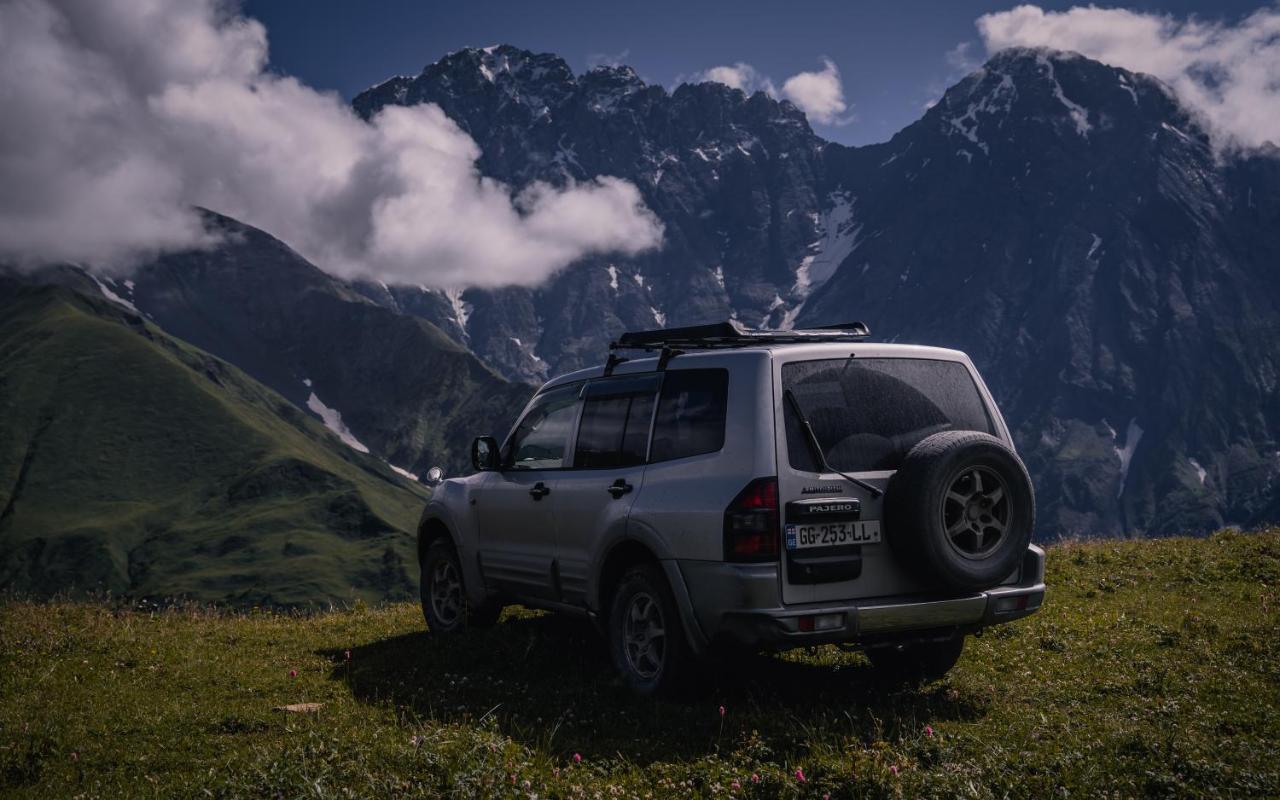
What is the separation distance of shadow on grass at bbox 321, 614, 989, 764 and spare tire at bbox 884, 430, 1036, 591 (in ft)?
3.83

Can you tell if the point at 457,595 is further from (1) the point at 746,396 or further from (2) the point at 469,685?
(1) the point at 746,396

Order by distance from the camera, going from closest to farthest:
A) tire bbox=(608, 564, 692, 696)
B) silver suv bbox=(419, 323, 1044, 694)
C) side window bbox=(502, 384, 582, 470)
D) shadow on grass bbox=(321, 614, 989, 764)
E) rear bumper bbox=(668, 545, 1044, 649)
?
shadow on grass bbox=(321, 614, 989, 764) < rear bumper bbox=(668, 545, 1044, 649) < silver suv bbox=(419, 323, 1044, 694) < tire bbox=(608, 564, 692, 696) < side window bbox=(502, 384, 582, 470)

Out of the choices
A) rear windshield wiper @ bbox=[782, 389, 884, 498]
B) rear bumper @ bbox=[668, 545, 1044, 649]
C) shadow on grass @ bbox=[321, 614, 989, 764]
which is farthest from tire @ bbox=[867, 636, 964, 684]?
rear windshield wiper @ bbox=[782, 389, 884, 498]

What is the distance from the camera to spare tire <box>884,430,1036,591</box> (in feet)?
24.0

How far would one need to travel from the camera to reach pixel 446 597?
11938mm

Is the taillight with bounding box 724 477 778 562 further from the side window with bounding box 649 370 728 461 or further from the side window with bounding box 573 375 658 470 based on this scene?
the side window with bounding box 573 375 658 470

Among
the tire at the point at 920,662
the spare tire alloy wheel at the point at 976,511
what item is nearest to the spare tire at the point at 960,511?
the spare tire alloy wheel at the point at 976,511

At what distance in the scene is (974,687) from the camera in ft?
A: 27.6

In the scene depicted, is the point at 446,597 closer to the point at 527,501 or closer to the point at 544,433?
the point at 527,501

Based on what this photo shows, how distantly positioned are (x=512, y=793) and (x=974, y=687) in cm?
451

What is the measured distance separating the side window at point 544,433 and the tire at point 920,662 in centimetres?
368

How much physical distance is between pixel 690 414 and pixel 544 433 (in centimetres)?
265

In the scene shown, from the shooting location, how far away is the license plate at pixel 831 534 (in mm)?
7238

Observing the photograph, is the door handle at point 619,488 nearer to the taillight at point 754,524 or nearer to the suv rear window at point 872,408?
the taillight at point 754,524
